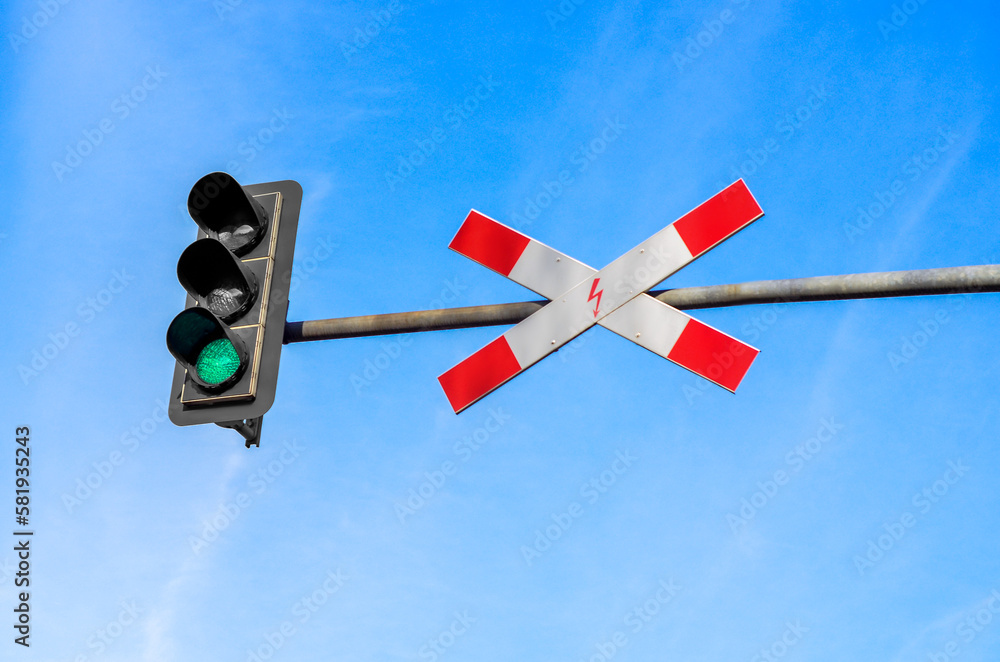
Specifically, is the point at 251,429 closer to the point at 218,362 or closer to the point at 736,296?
the point at 218,362

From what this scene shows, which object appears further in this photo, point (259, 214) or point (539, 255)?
point (259, 214)

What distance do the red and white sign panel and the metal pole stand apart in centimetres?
9

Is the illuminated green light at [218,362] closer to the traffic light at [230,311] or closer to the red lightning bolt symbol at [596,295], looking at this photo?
the traffic light at [230,311]

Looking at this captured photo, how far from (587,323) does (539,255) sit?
15.1 inches

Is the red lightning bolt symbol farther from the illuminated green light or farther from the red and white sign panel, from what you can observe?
the illuminated green light

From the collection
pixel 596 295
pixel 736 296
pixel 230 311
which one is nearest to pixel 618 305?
pixel 596 295

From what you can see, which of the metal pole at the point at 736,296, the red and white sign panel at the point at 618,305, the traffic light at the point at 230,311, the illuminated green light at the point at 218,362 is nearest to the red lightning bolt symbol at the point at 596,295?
the red and white sign panel at the point at 618,305


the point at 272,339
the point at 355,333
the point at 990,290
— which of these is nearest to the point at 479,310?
the point at 355,333

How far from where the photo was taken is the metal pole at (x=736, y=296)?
8.31 feet

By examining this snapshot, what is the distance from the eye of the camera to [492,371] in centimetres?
326

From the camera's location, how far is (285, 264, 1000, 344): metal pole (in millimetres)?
2533

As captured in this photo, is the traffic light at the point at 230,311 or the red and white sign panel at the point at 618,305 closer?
the red and white sign panel at the point at 618,305

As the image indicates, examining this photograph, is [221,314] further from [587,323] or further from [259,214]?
[587,323]

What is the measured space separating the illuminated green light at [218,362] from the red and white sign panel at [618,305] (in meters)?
0.91
